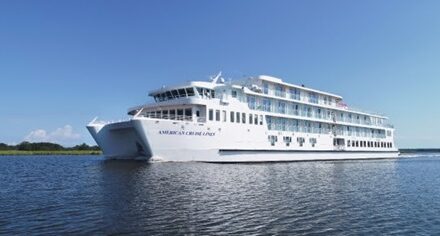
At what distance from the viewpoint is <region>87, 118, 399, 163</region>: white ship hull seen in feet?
117

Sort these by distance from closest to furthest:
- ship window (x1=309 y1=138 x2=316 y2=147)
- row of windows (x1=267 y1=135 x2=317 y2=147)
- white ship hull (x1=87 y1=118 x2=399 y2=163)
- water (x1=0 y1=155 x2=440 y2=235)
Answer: water (x1=0 y1=155 x2=440 y2=235) → white ship hull (x1=87 y1=118 x2=399 y2=163) → row of windows (x1=267 y1=135 x2=317 y2=147) → ship window (x1=309 y1=138 x2=316 y2=147)

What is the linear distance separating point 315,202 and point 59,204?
10936 millimetres

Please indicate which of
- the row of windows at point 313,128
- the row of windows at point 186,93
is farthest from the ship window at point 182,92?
the row of windows at point 313,128

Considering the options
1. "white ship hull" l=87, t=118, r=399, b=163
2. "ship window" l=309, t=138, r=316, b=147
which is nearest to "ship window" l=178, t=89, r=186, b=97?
"white ship hull" l=87, t=118, r=399, b=163

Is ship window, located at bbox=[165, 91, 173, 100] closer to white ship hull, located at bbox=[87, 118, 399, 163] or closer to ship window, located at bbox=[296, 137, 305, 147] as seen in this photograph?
white ship hull, located at bbox=[87, 118, 399, 163]

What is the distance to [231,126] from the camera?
135ft

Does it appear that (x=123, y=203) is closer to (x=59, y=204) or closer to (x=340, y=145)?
(x=59, y=204)

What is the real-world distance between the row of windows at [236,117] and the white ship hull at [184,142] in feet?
2.83

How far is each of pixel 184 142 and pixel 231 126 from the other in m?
6.11

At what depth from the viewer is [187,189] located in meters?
20.8

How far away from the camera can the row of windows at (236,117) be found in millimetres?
39844

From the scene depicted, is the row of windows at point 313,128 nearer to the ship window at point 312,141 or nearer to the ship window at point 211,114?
the ship window at point 312,141

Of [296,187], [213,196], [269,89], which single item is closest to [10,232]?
[213,196]

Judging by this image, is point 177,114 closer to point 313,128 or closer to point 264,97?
point 264,97
